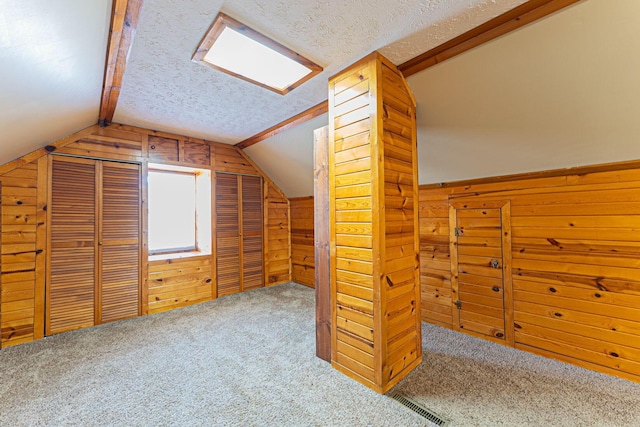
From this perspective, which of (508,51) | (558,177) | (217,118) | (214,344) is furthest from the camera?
(217,118)

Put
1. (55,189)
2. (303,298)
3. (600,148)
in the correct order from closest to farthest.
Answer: (600,148), (55,189), (303,298)

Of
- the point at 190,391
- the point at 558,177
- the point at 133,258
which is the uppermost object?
the point at 558,177

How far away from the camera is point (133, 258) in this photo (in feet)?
9.67

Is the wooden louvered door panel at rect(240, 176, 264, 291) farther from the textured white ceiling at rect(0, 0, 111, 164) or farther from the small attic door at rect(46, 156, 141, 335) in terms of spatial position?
the textured white ceiling at rect(0, 0, 111, 164)

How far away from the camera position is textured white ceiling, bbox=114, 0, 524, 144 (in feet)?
4.29

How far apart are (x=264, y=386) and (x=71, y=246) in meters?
2.51

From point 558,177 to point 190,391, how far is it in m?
3.11

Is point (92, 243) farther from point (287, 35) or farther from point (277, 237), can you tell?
point (287, 35)

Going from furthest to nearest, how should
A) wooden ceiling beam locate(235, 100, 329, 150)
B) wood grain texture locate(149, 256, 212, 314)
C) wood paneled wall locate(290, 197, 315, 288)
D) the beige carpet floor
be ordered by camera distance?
wood paneled wall locate(290, 197, 315, 288) < wood grain texture locate(149, 256, 212, 314) < wooden ceiling beam locate(235, 100, 329, 150) < the beige carpet floor

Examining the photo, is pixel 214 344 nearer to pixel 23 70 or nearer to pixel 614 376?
pixel 23 70

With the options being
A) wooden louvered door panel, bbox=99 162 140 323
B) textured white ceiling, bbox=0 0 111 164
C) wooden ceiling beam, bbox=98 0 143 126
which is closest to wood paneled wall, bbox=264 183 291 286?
wooden louvered door panel, bbox=99 162 140 323

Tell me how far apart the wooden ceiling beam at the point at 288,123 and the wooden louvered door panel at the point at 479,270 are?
167 cm

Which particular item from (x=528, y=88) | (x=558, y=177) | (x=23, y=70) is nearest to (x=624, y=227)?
(x=558, y=177)

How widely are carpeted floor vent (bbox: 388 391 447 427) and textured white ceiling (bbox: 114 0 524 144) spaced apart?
86.9 inches
